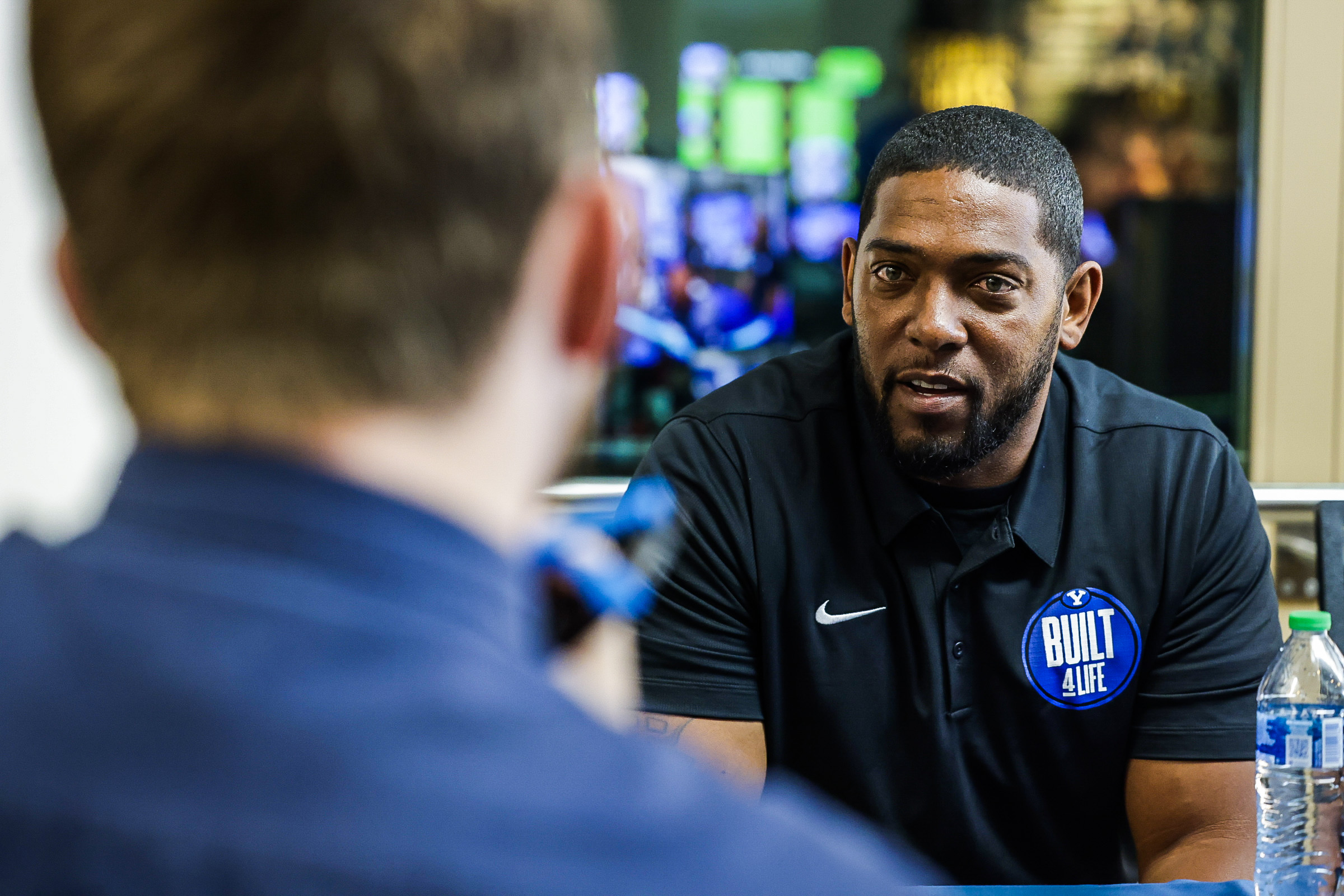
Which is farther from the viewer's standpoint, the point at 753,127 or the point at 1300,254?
the point at 753,127

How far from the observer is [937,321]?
4.40ft

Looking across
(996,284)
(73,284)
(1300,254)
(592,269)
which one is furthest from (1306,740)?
(1300,254)

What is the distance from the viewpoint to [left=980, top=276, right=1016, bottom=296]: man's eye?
1.36 meters

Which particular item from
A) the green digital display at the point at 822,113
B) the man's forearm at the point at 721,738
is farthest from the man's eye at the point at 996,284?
the green digital display at the point at 822,113

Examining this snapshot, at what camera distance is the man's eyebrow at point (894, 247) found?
136 centimetres

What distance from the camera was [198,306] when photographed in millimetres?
324

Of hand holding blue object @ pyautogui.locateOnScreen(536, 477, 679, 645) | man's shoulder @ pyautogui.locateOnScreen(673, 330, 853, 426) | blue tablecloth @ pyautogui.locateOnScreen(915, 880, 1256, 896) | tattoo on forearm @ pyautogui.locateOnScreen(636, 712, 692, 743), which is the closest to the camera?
hand holding blue object @ pyautogui.locateOnScreen(536, 477, 679, 645)

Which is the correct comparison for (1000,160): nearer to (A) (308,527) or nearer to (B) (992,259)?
(B) (992,259)

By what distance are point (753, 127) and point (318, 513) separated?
3.10 meters

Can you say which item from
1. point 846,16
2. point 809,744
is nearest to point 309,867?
point 809,744

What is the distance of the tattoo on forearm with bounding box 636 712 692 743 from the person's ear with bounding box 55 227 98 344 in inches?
38.5

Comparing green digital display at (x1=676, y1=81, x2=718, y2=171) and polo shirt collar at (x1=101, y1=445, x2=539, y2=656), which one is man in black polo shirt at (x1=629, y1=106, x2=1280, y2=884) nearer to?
polo shirt collar at (x1=101, y1=445, x2=539, y2=656)

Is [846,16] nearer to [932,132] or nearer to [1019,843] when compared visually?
[932,132]

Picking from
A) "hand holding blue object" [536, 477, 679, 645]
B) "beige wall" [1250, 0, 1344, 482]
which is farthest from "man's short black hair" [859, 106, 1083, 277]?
"beige wall" [1250, 0, 1344, 482]
